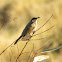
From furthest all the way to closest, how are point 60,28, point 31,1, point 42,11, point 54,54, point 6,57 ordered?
point 31,1
point 42,11
point 60,28
point 54,54
point 6,57

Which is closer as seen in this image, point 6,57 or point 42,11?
point 6,57

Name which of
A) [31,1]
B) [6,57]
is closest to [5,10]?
[31,1]

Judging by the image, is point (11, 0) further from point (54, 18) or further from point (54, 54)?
point (54, 54)

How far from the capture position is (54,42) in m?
5.96

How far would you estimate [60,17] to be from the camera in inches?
267

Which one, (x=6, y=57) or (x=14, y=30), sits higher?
(x=14, y=30)

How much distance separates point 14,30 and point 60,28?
146cm

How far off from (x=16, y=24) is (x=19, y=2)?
154 centimetres

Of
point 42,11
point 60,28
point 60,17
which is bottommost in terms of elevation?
point 60,28

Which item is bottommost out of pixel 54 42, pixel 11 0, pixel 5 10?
pixel 54 42

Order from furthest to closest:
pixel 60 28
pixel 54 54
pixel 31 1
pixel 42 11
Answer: pixel 31 1 → pixel 42 11 → pixel 60 28 → pixel 54 54

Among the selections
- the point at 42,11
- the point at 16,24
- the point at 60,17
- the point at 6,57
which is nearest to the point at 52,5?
the point at 42,11

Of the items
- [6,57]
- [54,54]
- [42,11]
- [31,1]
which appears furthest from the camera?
[31,1]

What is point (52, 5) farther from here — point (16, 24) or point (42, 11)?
point (16, 24)
